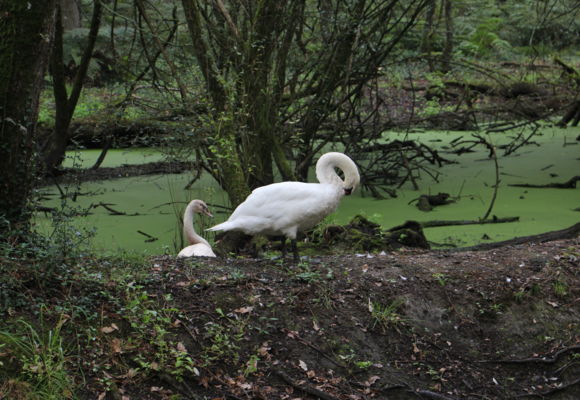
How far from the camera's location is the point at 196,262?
4469mm

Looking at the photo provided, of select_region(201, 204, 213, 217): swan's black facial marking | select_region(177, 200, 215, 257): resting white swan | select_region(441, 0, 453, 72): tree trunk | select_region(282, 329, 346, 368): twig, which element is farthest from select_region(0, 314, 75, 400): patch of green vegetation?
select_region(441, 0, 453, 72): tree trunk

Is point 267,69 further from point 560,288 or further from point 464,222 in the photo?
point 560,288

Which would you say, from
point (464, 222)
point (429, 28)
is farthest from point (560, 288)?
point (429, 28)

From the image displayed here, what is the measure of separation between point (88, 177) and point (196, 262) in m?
5.91

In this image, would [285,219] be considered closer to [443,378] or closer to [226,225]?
[226,225]

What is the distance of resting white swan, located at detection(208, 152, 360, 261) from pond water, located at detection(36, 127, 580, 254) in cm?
130

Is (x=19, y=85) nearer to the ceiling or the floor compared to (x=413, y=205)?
nearer to the ceiling

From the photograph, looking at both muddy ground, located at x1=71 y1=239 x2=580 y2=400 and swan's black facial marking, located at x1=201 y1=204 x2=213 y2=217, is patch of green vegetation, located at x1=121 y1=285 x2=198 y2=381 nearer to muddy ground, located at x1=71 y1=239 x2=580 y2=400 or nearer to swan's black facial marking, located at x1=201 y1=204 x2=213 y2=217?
muddy ground, located at x1=71 y1=239 x2=580 y2=400

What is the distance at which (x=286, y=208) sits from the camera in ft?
15.4

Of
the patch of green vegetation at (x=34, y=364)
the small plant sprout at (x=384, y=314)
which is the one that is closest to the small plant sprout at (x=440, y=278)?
the small plant sprout at (x=384, y=314)

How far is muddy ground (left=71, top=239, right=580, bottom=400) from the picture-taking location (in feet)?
11.8

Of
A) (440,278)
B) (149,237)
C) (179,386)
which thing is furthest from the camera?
(149,237)

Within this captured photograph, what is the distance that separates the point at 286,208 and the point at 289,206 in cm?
2

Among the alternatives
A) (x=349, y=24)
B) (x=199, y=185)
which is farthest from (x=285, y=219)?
(x=199, y=185)
